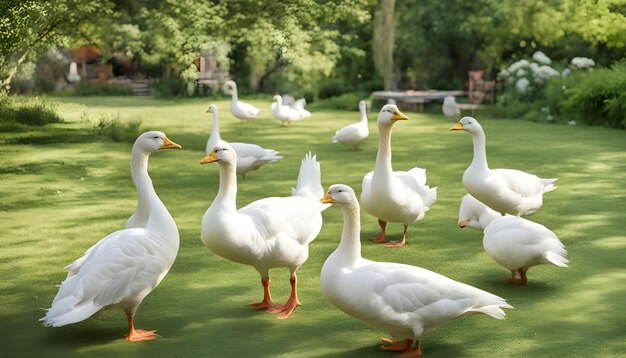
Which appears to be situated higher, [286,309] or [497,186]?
[497,186]

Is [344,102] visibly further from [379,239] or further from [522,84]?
[379,239]

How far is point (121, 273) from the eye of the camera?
6.05m

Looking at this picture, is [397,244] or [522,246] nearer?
[522,246]

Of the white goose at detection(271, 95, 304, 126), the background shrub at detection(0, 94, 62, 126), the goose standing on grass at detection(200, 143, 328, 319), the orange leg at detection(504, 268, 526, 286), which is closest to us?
the goose standing on grass at detection(200, 143, 328, 319)

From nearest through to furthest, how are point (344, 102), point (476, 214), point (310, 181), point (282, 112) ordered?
point (310, 181) < point (476, 214) < point (282, 112) < point (344, 102)

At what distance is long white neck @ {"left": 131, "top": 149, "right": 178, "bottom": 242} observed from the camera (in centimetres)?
646

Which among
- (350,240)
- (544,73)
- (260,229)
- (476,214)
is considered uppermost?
(544,73)

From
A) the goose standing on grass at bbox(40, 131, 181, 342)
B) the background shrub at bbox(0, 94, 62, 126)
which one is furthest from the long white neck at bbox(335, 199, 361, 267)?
the background shrub at bbox(0, 94, 62, 126)

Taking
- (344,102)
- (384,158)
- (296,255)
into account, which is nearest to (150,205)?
(296,255)

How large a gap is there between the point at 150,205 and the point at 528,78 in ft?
75.3

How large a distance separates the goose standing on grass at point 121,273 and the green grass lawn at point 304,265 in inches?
15.6

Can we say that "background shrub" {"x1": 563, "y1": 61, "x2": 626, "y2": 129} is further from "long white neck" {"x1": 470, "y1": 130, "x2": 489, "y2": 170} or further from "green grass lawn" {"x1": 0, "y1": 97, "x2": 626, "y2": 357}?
"long white neck" {"x1": 470, "y1": 130, "x2": 489, "y2": 170}

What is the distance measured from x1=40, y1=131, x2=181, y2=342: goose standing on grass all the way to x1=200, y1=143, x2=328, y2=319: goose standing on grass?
1.26ft

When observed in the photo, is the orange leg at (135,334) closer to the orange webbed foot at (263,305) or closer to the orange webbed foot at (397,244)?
the orange webbed foot at (263,305)
